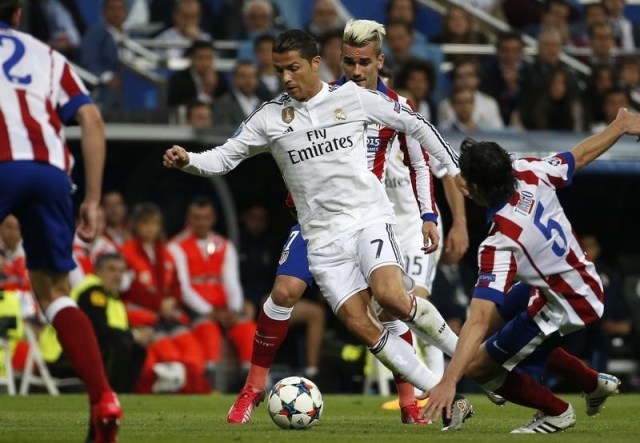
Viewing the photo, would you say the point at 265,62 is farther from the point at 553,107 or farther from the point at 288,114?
the point at 288,114

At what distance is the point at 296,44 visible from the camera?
328 inches

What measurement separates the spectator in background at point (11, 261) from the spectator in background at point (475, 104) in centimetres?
467

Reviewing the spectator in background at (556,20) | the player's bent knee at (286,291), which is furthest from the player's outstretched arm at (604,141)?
the spectator in background at (556,20)

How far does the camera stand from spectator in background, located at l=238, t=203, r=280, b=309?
52.2 ft

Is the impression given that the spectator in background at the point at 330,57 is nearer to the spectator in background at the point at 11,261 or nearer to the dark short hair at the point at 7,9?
the spectator in background at the point at 11,261

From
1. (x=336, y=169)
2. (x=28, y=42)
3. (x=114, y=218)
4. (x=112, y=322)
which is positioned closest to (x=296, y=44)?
(x=336, y=169)

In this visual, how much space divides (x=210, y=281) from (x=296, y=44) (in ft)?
22.6

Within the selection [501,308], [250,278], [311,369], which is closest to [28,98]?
[501,308]

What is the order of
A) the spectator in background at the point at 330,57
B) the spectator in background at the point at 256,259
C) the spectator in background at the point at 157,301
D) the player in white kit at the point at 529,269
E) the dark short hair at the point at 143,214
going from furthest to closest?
the spectator in background at the point at 256,259 < the spectator in background at the point at 330,57 < the dark short hair at the point at 143,214 < the spectator in background at the point at 157,301 < the player in white kit at the point at 529,269

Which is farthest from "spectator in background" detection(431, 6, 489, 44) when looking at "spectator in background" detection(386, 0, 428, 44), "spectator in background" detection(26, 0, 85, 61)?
"spectator in background" detection(26, 0, 85, 61)

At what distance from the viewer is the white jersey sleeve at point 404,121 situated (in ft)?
27.9

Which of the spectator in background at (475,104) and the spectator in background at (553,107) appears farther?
the spectator in background at (553,107)

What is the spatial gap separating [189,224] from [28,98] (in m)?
8.38

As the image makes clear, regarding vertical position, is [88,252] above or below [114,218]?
below
